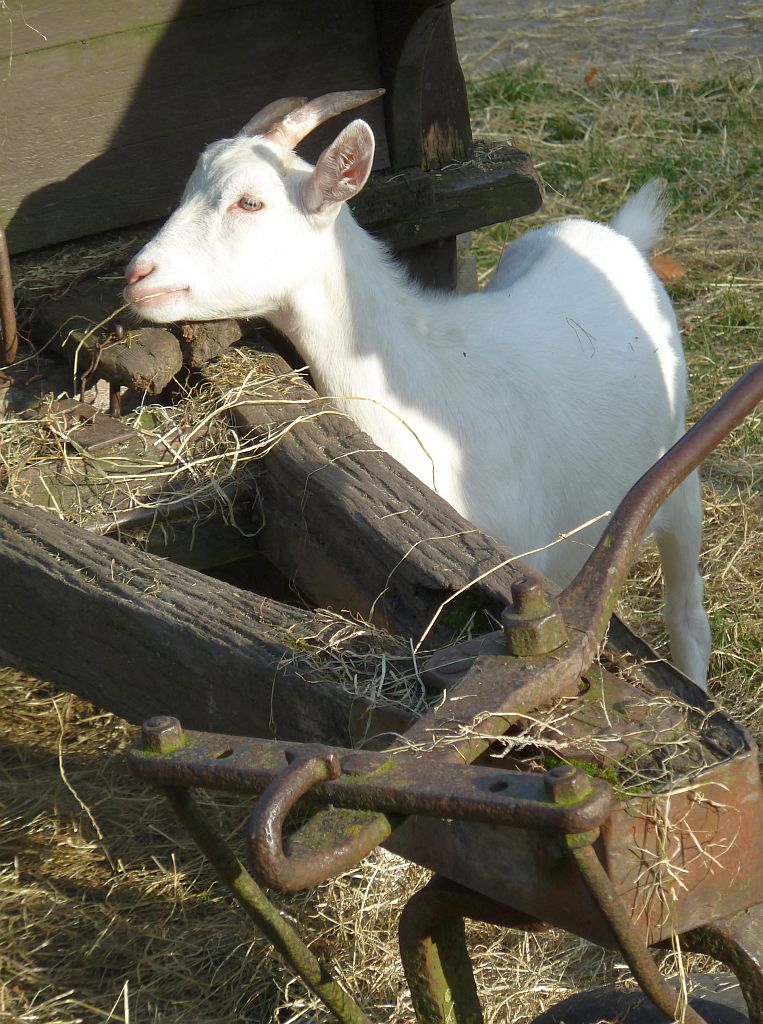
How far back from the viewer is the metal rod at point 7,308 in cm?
292

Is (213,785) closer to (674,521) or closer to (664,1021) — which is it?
(664,1021)

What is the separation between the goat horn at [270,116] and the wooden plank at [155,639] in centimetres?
138

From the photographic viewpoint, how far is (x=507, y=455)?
3.38m

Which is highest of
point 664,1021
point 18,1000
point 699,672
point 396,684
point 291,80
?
point 291,80

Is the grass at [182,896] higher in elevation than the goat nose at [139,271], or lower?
lower

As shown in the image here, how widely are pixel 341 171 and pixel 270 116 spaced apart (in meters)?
0.38

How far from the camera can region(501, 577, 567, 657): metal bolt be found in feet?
5.18

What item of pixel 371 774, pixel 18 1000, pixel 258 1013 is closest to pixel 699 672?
pixel 258 1013

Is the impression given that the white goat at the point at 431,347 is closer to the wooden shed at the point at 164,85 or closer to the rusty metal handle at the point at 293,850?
the wooden shed at the point at 164,85

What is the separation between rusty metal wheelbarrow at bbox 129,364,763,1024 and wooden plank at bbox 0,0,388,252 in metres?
2.52

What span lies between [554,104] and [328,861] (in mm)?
7004

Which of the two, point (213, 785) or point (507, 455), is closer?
point (213, 785)

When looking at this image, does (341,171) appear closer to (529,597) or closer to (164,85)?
(164,85)

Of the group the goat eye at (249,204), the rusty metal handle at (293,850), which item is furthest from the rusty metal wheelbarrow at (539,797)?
the goat eye at (249,204)
